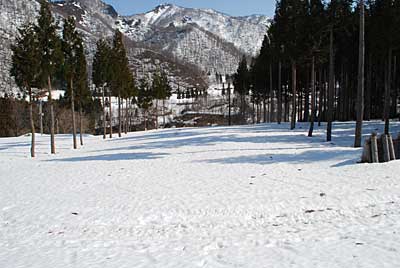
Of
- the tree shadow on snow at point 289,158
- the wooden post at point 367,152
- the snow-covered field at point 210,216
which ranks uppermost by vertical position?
the wooden post at point 367,152

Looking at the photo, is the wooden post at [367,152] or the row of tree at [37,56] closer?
the wooden post at [367,152]

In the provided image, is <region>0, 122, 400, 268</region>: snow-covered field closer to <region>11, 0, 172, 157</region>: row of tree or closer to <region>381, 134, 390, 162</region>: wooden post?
<region>381, 134, 390, 162</region>: wooden post

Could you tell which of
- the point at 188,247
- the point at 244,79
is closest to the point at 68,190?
the point at 188,247

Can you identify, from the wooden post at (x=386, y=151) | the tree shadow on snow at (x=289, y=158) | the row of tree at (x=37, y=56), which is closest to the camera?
the wooden post at (x=386, y=151)

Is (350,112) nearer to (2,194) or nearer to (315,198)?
(315,198)

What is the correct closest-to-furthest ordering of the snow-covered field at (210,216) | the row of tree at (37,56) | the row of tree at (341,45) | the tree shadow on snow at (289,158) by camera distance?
the snow-covered field at (210,216)
the tree shadow on snow at (289,158)
the row of tree at (341,45)
the row of tree at (37,56)

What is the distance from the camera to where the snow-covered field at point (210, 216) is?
5895mm

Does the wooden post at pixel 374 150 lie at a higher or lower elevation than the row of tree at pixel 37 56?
lower

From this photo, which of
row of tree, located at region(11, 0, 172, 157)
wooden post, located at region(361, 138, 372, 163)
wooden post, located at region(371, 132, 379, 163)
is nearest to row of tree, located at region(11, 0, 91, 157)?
row of tree, located at region(11, 0, 172, 157)

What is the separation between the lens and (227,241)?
6625mm

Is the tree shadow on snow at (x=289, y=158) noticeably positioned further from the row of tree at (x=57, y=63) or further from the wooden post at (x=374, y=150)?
the row of tree at (x=57, y=63)

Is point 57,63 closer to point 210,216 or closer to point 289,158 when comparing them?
point 289,158

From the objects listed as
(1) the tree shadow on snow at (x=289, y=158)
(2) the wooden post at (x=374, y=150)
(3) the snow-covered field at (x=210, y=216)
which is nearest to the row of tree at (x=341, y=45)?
(1) the tree shadow on snow at (x=289, y=158)

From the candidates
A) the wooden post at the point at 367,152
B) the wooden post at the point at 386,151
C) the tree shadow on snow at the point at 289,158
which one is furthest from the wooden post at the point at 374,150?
the tree shadow on snow at the point at 289,158
